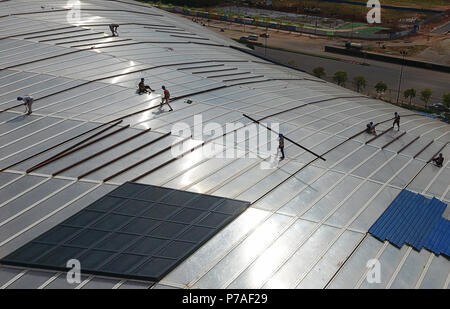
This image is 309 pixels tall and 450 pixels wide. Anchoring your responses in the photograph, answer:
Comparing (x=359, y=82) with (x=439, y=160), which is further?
(x=359, y=82)

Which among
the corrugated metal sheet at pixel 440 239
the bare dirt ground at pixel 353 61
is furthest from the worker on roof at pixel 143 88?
the bare dirt ground at pixel 353 61

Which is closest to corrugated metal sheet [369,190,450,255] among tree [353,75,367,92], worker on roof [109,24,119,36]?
worker on roof [109,24,119,36]

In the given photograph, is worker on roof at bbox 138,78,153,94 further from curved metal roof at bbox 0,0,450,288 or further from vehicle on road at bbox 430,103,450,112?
vehicle on road at bbox 430,103,450,112

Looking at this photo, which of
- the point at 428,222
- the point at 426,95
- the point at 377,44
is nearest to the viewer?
the point at 428,222

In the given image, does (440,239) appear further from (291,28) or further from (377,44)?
(291,28)

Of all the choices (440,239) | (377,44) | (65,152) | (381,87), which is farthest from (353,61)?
(65,152)

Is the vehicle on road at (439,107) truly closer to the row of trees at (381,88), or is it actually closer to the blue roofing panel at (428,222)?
the row of trees at (381,88)
